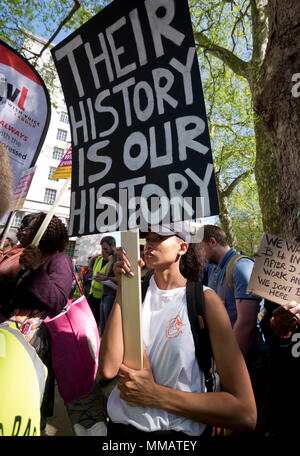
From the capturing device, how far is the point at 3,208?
91 cm

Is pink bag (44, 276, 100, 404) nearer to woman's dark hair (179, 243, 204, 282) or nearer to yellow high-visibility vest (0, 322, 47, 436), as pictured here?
woman's dark hair (179, 243, 204, 282)

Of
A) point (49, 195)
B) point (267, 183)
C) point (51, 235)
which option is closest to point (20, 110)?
point (51, 235)

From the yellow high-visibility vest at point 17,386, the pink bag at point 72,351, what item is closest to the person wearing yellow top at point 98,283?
the pink bag at point 72,351

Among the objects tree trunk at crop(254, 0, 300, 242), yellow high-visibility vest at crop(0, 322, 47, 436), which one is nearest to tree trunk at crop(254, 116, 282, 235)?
tree trunk at crop(254, 0, 300, 242)

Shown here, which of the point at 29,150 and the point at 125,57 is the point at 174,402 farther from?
the point at 29,150

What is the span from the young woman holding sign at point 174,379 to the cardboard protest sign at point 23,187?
3.72ft

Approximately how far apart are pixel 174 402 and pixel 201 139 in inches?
46.5

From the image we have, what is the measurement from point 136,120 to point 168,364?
1.25 metres

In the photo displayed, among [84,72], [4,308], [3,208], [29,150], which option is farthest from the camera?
[29,150]

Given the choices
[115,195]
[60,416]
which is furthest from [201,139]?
[60,416]

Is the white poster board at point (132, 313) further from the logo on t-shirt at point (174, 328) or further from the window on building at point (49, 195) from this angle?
the window on building at point (49, 195)

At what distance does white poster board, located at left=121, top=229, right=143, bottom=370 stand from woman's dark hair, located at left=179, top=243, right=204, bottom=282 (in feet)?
4.81

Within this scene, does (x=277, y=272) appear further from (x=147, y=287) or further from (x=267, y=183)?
(x=267, y=183)

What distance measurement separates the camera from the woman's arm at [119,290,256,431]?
4.04 ft
